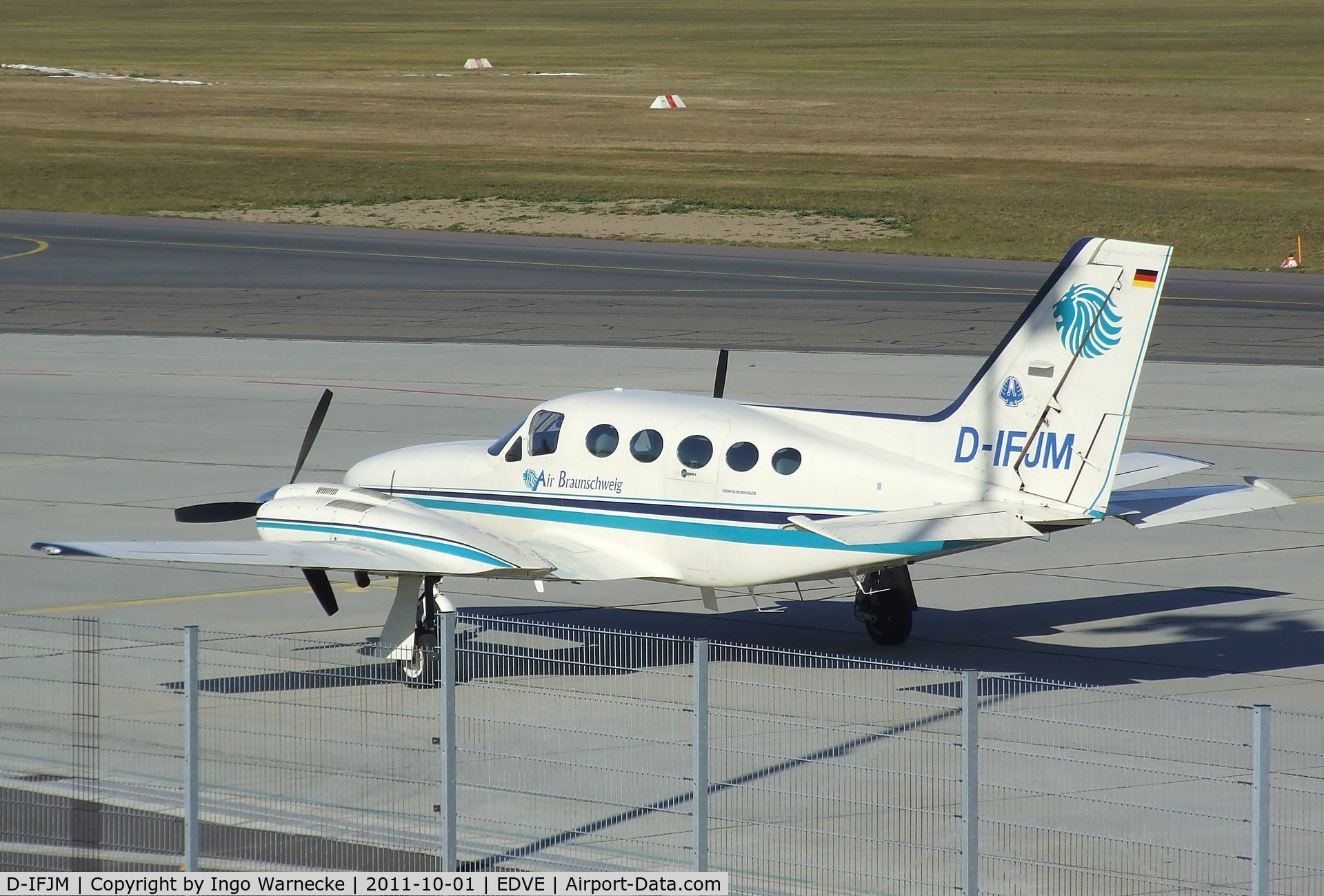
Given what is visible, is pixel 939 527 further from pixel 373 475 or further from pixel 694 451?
pixel 373 475

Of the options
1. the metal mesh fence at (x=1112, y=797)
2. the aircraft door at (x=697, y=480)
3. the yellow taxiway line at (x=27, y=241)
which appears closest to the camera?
the metal mesh fence at (x=1112, y=797)

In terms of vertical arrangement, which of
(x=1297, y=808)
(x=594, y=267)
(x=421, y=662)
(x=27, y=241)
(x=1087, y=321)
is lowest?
(x=1297, y=808)

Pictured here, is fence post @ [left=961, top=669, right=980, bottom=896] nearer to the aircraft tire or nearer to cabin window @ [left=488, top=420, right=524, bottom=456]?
the aircraft tire

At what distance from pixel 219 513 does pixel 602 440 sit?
3.91 meters

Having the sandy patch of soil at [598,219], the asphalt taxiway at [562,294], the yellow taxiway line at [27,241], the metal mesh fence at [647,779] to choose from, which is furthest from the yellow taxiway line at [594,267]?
the metal mesh fence at [647,779]

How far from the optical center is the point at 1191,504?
18.6 m

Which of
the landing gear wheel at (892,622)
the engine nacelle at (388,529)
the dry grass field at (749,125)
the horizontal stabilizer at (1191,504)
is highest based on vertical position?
the dry grass field at (749,125)

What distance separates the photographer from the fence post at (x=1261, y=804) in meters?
9.39

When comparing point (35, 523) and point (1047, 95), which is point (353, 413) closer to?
point (35, 523)

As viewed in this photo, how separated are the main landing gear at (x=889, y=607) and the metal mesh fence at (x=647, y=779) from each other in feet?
4.84

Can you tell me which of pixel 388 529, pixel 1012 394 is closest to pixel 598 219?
pixel 388 529

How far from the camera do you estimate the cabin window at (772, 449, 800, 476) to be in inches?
707

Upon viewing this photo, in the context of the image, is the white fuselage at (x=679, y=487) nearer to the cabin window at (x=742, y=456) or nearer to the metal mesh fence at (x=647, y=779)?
the cabin window at (x=742, y=456)

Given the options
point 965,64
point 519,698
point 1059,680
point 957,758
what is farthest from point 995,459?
point 965,64
